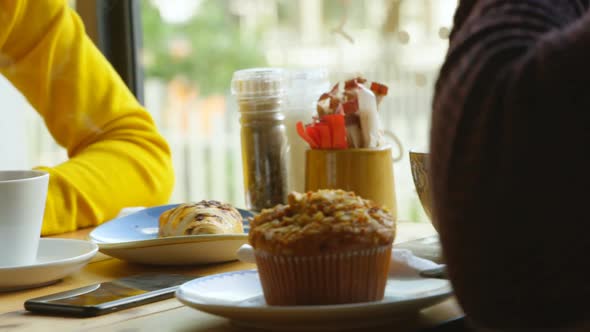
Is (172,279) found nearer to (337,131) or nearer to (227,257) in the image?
(227,257)

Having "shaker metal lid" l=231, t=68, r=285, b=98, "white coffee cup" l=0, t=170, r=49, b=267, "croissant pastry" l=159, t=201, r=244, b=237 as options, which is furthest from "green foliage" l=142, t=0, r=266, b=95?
"white coffee cup" l=0, t=170, r=49, b=267

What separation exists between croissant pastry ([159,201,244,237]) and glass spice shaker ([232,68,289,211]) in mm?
281

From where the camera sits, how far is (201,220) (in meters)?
0.90

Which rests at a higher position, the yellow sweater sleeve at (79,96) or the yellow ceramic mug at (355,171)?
the yellow sweater sleeve at (79,96)

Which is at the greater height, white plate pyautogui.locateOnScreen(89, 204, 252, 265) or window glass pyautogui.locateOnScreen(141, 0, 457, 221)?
window glass pyautogui.locateOnScreen(141, 0, 457, 221)

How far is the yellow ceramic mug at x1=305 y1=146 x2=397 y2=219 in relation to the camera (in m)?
1.10

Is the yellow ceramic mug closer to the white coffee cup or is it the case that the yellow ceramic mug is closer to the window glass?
the white coffee cup

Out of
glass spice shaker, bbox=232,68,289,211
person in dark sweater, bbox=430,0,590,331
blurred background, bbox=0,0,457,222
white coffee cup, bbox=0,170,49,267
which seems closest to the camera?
person in dark sweater, bbox=430,0,590,331

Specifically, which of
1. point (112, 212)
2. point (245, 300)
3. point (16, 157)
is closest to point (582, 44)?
point (245, 300)

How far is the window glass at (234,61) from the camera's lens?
1742 millimetres

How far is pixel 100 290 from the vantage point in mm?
749

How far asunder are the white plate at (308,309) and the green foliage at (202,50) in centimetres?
321

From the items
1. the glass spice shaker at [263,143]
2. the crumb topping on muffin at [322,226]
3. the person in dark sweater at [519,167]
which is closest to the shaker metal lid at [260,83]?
the glass spice shaker at [263,143]

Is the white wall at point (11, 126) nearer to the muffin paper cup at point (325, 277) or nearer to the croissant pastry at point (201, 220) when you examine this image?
the croissant pastry at point (201, 220)
